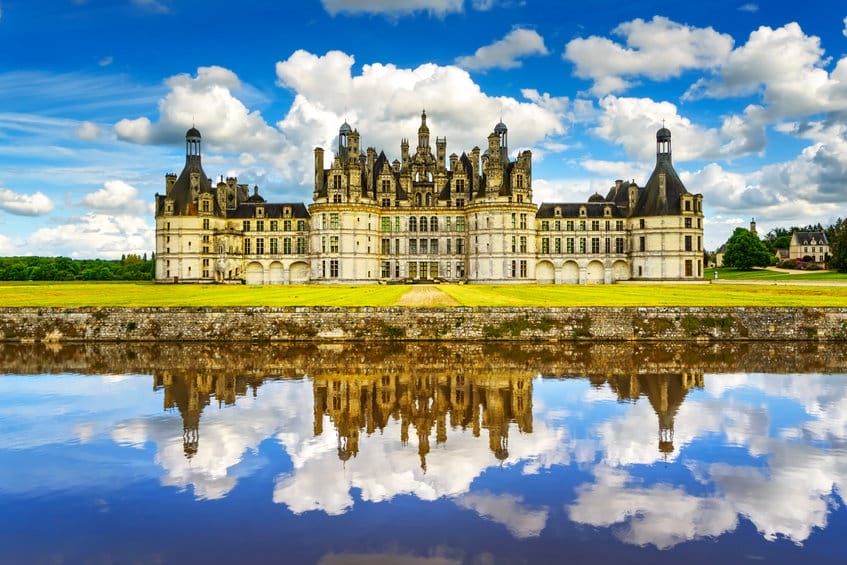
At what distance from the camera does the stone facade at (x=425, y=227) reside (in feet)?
229

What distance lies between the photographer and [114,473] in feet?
38.9

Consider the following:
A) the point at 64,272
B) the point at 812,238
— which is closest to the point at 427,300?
the point at 64,272

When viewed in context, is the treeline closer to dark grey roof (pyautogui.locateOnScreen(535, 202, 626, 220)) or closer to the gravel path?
dark grey roof (pyautogui.locateOnScreen(535, 202, 626, 220))

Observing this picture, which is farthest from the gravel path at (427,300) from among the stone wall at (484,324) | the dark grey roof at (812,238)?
the dark grey roof at (812,238)

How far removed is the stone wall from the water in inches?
312

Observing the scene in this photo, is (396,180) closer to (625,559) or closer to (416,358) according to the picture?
(416,358)

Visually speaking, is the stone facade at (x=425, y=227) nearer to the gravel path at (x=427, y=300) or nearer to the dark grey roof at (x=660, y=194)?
the dark grey roof at (x=660, y=194)

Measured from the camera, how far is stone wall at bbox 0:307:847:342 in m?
30.1

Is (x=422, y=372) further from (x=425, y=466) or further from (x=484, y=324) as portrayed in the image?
(x=425, y=466)

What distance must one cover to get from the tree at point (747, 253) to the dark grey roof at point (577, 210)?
Answer: 126 feet

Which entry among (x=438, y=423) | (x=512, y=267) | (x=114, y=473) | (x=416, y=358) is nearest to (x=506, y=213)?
(x=512, y=267)

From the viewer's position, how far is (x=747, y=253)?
10175cm

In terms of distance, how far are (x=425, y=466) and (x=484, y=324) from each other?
18.3 meters

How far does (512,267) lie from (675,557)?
6201 cm
